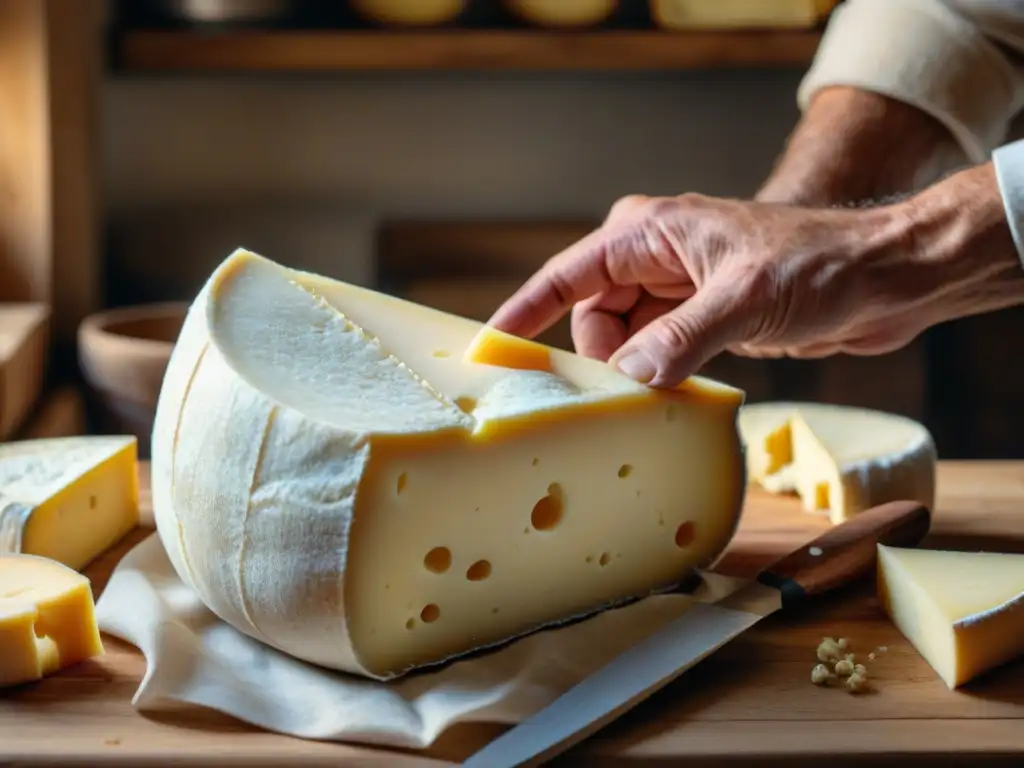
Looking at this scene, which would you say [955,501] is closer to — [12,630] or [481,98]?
[12,630]

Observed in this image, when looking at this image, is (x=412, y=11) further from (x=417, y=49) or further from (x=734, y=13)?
(x=734, y=13)

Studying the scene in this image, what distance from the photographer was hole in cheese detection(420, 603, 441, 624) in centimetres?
103

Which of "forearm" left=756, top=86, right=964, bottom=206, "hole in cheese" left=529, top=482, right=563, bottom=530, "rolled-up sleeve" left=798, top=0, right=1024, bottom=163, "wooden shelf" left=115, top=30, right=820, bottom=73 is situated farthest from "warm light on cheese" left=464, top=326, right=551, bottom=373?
"wooden shelf" left=115, top=30, right=820, bottom=73

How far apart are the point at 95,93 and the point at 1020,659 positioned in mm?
1625

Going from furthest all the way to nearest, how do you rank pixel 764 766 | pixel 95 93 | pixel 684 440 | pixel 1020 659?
pixel 95 93
pixel 684 440
pixel 1020 659
pixel 764 766

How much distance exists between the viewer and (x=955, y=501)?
4.78 ft

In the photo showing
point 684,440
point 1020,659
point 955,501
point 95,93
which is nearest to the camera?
point 1020,659

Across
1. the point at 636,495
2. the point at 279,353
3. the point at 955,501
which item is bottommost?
the point at 955,501

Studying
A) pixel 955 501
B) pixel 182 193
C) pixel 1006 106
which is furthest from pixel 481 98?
pixel 955 501

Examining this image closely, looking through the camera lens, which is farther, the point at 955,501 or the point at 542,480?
the point at 955,501

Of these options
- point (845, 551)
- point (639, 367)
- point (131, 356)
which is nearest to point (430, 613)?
point (639, 367)

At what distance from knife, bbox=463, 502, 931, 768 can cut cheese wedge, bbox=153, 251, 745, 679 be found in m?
0.09

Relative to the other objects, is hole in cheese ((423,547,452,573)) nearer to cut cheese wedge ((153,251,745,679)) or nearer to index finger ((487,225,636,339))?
cut cheese wedge ((153,251,745,679))

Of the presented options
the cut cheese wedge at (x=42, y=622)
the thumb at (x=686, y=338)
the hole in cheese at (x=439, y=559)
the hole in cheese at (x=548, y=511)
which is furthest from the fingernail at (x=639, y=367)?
the cut cheese wedge at (x=42, y=622)
